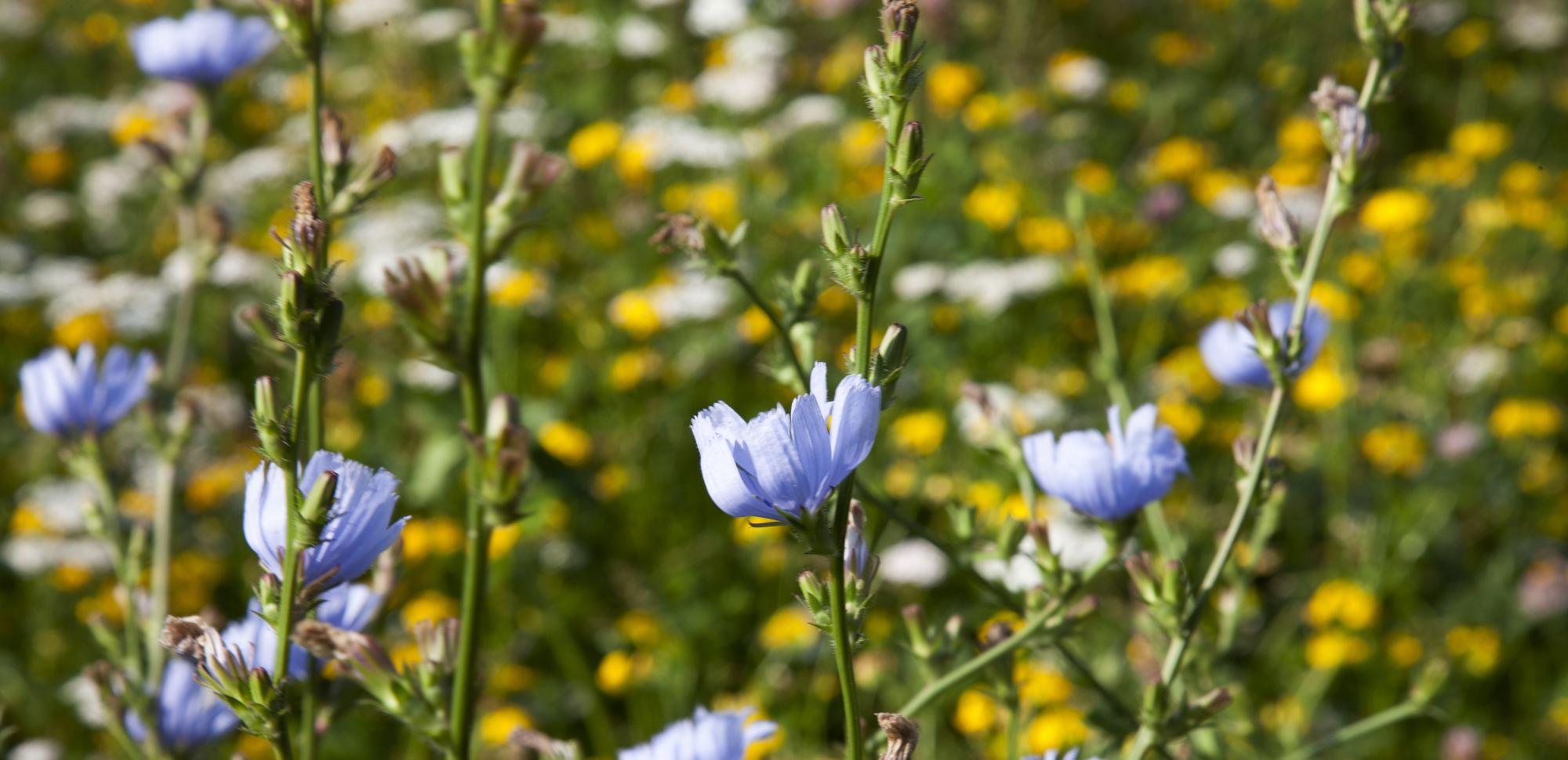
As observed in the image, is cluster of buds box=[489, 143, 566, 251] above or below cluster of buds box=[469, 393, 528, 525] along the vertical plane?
above

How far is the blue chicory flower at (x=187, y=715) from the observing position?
4.34 ft

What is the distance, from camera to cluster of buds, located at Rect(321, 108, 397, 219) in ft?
3.60

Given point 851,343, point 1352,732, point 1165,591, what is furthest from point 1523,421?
point 1165,591

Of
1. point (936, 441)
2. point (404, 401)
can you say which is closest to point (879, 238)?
point (936, 441)

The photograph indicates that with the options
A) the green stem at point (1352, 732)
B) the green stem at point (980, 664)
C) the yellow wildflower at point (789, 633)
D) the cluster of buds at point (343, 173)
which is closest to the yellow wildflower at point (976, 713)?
the yellow wildflower at point (789, 633)

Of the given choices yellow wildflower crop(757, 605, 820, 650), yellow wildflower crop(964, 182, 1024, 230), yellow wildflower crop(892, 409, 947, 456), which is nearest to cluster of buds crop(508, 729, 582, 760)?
yellow wildflower crop(757, 605, 820, 650)

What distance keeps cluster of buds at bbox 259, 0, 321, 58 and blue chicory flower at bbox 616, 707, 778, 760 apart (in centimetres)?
66

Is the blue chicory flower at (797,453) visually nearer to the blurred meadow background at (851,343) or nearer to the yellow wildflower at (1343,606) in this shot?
the blurred meadow background at (851,343)

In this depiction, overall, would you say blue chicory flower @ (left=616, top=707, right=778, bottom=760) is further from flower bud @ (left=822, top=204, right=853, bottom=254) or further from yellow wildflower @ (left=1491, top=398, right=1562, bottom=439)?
yellow wildflower @ (left=1491, top=398, right=1562, bottom=439)

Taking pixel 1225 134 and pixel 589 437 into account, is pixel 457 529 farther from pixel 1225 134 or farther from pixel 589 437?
pixel 1225 134

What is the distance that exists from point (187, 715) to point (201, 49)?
4.81 ft

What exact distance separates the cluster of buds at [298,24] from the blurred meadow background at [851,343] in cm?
84

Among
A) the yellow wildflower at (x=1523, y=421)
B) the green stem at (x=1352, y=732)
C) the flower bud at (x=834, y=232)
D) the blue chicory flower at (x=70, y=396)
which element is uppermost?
the flower bud at (x=834, y=232)

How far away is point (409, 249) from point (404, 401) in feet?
1.80
